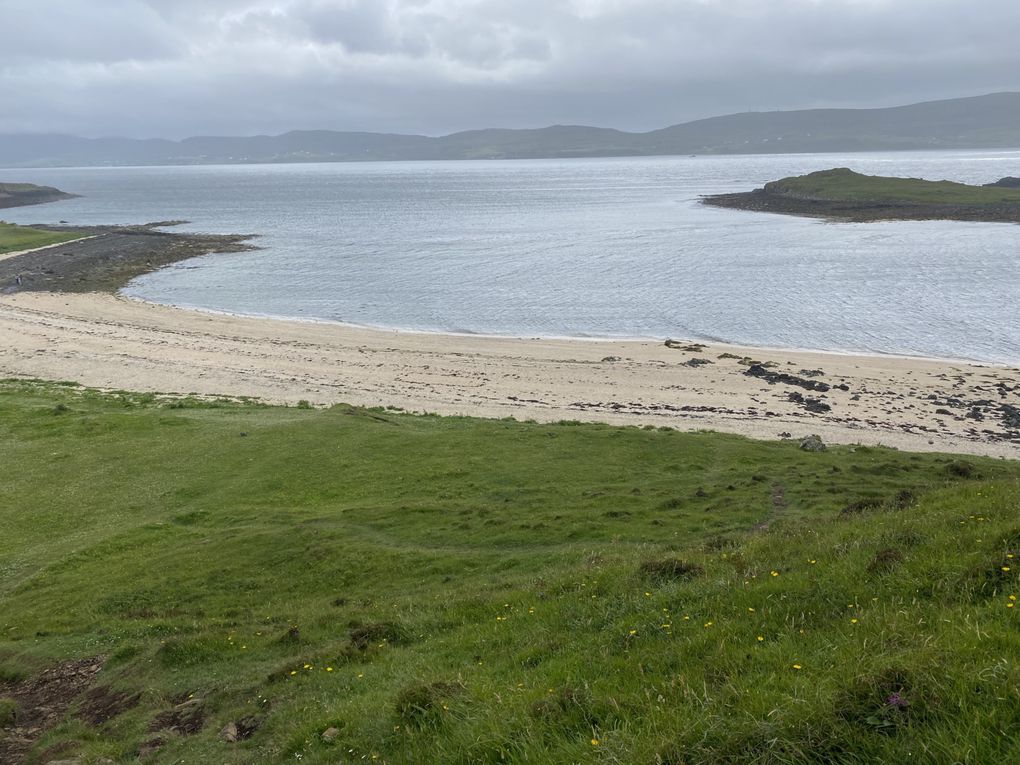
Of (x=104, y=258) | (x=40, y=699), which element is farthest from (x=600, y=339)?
(x=104, y=258)

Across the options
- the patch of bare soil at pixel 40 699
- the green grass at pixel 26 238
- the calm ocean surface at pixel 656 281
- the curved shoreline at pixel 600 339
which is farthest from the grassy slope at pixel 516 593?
the green grass at pixel 26 238

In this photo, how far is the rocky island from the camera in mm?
135500

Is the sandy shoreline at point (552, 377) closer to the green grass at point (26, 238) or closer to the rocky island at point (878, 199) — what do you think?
the green grass at point (26, 238)

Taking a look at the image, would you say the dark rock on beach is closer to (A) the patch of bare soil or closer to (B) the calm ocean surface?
(B) the calm ocean surface

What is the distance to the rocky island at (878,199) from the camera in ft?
445

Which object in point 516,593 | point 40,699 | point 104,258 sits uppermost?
point 104,258

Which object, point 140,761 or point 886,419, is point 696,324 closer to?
point 886,419

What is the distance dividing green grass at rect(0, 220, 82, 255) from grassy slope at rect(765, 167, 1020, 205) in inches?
5681

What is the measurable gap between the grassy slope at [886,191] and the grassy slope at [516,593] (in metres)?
142

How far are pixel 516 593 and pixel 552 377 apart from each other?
34502 millimetres

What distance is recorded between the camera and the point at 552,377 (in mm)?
46938

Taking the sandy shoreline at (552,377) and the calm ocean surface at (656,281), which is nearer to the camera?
the sandy shoreline at (552,377)

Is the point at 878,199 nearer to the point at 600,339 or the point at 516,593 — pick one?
the point at 600,339

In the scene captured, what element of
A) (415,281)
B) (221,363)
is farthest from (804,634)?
(415,281)
